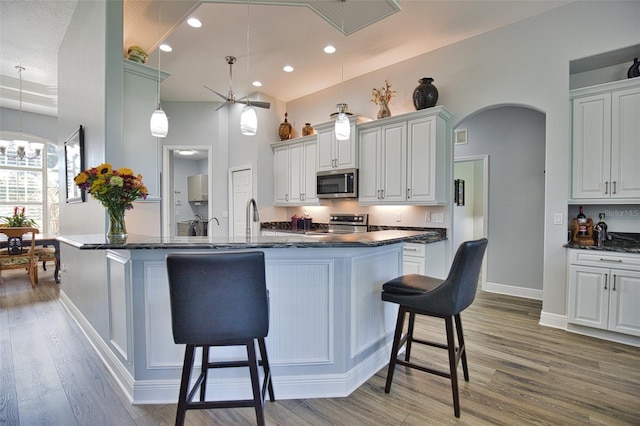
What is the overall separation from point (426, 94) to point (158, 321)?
3.69 m

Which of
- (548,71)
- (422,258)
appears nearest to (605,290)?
(422,258)

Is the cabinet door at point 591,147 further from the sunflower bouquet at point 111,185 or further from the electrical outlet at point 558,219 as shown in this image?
the sunflower bouquet at point 111,185

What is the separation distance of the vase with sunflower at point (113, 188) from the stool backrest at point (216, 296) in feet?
3.48

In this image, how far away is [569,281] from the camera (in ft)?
9.98

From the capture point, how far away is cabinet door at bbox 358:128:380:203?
4262mm

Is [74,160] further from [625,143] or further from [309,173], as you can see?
[625,143]

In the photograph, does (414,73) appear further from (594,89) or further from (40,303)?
(40,303)

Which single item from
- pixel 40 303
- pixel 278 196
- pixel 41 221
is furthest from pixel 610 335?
pixel 41 221

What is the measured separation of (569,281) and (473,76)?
251 centimetres

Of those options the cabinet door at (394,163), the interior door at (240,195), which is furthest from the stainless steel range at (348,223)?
the interior door at (240,195)

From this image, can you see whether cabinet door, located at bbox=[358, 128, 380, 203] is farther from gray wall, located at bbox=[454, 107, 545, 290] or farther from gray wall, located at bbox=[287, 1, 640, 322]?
gray wall, located at bbox=[454, 107, 545, 290]

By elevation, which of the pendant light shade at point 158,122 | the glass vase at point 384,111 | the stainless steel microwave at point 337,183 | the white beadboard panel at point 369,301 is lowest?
the white beadboard panel at point 369,301

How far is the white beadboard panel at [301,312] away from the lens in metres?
1.97

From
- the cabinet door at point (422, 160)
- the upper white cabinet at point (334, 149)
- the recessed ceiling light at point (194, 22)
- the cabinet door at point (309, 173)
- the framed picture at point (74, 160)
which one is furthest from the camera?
the cabinet door at point (309, 173)
